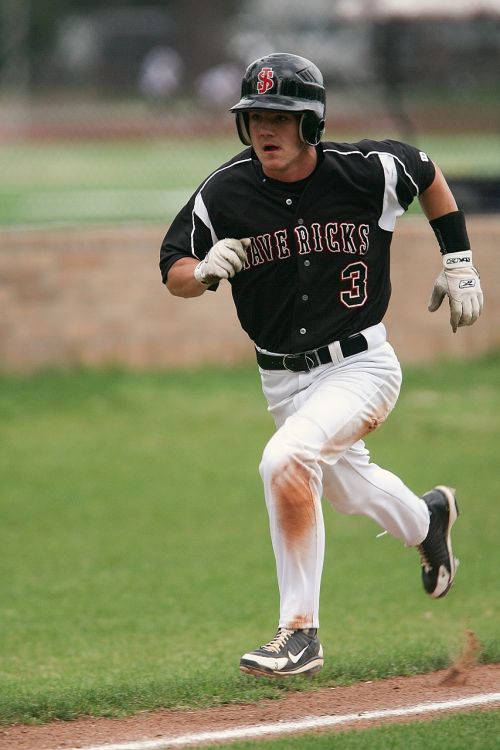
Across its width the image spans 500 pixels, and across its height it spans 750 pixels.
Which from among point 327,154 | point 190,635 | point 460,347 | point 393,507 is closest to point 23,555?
point 190,635

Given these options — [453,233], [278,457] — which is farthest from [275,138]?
[278,457]

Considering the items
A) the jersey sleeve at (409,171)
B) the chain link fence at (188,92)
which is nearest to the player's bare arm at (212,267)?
the jersey sleeve at (409,171)

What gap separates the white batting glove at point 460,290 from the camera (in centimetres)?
541

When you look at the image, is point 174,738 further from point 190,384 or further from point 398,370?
point 190,384

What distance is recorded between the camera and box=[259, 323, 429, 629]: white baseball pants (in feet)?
16.5

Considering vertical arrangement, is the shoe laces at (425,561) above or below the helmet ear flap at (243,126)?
below

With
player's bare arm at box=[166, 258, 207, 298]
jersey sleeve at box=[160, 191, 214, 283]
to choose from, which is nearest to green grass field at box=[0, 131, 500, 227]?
jersey sleeve at box=[160, 191, 214, 283]

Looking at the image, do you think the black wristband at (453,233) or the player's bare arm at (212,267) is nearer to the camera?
the player's bare arm at (212,267)

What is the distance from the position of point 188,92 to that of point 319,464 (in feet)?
55.5

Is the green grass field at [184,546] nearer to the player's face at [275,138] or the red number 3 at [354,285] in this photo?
the red number 3 at [354,285]

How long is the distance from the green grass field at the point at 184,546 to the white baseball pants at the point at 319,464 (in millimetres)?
514

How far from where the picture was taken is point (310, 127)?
5.17 m

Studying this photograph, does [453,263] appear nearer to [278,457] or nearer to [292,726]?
[278,457]

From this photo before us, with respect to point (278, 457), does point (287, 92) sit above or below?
above
